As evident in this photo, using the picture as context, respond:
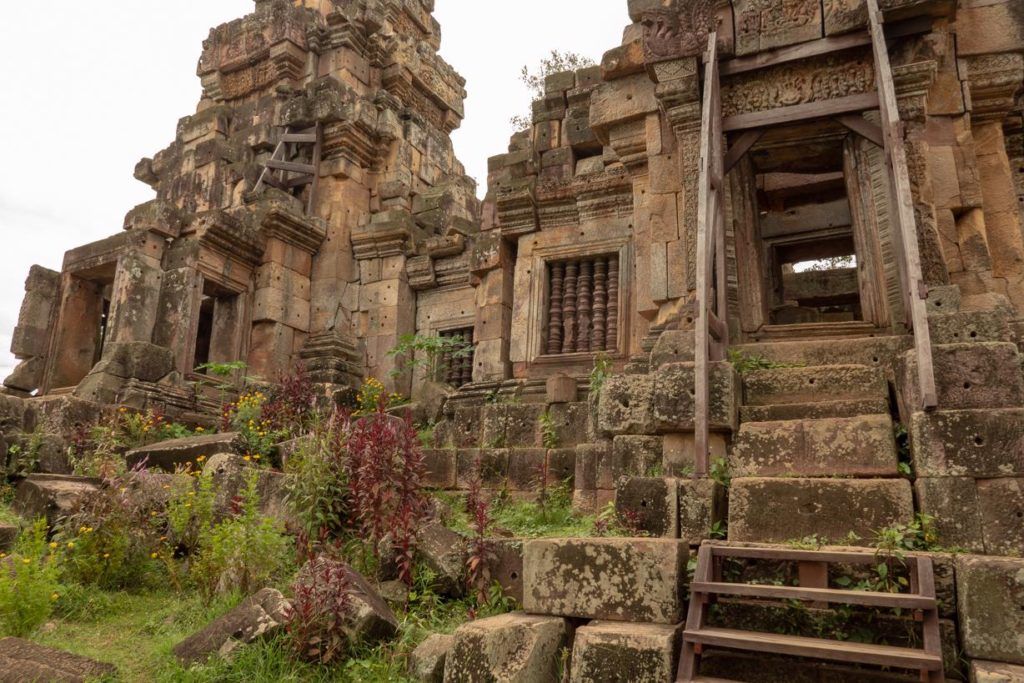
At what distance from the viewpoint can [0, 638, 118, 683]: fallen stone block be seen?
12.3 ft

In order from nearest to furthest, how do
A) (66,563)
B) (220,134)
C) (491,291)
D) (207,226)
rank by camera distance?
(66,563) → (491,291) → (207,226) → (220,134)

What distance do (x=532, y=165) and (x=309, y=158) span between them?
20.2ft

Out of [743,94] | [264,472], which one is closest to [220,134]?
[264,472]

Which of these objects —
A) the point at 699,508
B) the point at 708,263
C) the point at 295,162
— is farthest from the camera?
the point at 295,162

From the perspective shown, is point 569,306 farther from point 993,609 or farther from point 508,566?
point 993,609

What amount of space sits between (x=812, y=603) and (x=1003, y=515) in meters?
1.14

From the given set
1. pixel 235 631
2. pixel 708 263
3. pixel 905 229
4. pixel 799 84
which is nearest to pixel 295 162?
pixel 799 84

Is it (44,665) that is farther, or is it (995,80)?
(995,80)

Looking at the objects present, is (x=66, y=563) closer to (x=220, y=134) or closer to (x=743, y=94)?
(x=743, y=94)

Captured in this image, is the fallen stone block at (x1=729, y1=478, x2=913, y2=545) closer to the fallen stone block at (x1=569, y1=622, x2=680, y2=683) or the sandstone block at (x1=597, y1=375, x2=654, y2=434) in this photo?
the fallen stone block at (x1=569, y1=622, x2=680, y2=683)

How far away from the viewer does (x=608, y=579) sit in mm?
3811

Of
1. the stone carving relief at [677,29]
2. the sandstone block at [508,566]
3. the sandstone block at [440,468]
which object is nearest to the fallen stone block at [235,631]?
the sandstone block at [508,566]

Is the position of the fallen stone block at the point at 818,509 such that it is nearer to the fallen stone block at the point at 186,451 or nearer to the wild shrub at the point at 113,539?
the wild shrub at the point at 113,539

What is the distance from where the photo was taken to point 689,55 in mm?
6676
